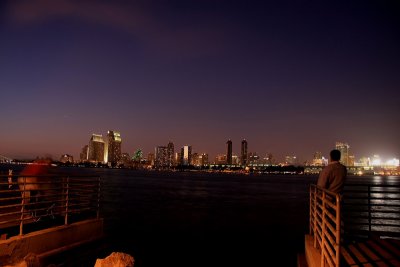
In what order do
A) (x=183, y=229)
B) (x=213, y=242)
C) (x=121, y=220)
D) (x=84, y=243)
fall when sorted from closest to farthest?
(x=84, y=243), (x=213, y=242), (x=183, y=229), (x=121, y=220)

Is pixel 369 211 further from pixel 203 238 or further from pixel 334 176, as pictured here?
pixel 203 238

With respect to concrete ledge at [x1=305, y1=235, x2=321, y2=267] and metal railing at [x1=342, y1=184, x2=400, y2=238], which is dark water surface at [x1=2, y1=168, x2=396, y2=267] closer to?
metal railing at [x1=342, y1=184, x2=400, y2=238]

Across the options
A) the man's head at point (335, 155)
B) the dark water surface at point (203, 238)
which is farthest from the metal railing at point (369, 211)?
the dark water surface at point (203, 238)

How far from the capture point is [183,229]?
2141 cm

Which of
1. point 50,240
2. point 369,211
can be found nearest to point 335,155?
point 369,211

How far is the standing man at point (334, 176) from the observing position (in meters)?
6.94

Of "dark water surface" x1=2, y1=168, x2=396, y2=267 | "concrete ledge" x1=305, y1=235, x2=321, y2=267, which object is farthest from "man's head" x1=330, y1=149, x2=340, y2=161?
"dark water surface" x1=2, y1=168, x2=396, y2=267

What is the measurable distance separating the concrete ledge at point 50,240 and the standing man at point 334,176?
6.47 m

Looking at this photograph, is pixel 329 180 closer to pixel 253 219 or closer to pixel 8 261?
pixel 8 261

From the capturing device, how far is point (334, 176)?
6.98 metres

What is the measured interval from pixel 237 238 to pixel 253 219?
847 centimetres

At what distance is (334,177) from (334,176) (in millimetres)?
18

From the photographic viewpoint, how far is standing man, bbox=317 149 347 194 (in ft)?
22.8

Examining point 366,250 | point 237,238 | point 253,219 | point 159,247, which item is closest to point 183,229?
point 237,238
